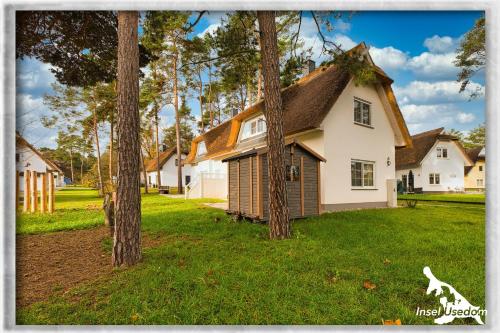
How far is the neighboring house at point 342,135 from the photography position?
689cm

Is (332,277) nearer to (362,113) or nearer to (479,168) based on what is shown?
(479,168)

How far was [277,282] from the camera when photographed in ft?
7.52

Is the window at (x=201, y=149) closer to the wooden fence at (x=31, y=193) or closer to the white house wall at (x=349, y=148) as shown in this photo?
the white house wall at (x=349, y=148)

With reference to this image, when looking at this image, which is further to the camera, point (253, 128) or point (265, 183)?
point (253, 128)

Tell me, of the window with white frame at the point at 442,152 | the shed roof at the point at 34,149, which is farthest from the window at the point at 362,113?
the window with white frame at the point at 442,152

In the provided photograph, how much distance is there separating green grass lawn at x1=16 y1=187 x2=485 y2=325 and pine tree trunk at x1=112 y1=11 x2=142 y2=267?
0.29 m

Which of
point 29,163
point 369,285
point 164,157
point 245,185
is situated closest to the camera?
point 369,285

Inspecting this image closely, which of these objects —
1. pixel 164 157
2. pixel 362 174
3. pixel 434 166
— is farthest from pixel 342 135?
pixel 434 166

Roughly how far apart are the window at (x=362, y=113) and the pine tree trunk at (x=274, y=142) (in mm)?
4799

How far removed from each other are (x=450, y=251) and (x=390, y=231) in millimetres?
1157

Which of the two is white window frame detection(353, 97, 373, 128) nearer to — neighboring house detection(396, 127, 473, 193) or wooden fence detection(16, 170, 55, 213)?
wooden fence detection(16, 170, 55, 213)

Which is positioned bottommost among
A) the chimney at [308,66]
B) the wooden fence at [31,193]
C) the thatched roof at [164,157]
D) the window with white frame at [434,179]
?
the window with white frame at [434,179]

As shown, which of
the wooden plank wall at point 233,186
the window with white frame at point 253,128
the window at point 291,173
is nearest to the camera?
the window at point 291,173

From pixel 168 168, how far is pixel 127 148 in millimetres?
6117
